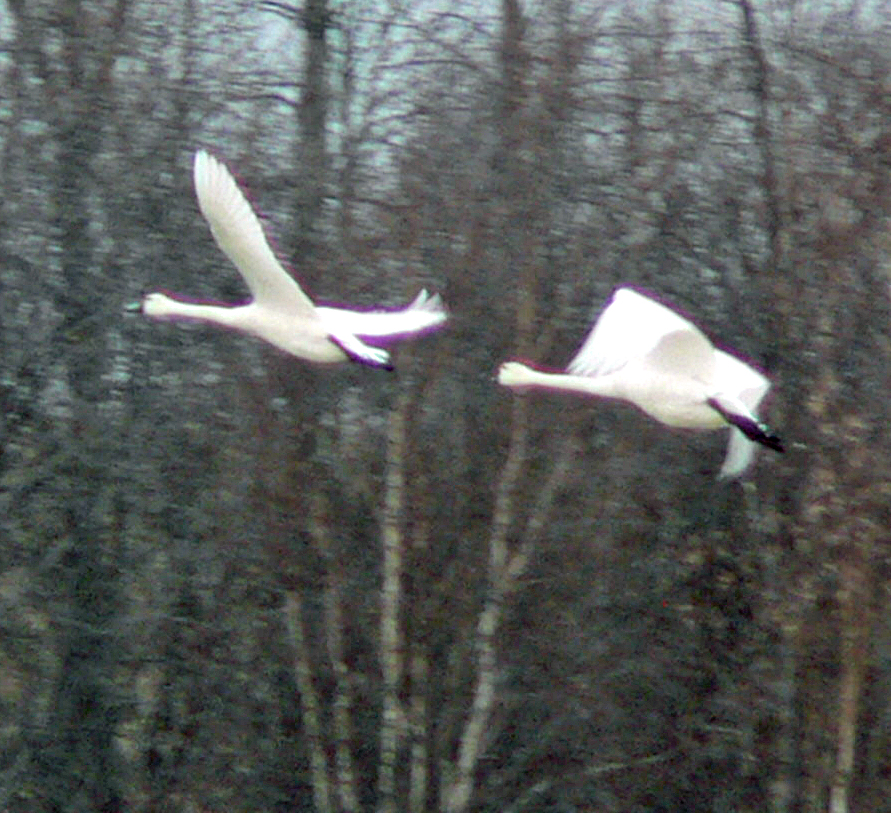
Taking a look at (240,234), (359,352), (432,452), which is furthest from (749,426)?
(432,452)

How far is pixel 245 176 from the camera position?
14.6 metres

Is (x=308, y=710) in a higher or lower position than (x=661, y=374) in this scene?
lower

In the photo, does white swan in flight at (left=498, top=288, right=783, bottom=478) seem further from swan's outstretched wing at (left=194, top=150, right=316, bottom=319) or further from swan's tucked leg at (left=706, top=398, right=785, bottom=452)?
swan's outstretched wing at (left=194, top=150, right=316, bottom=319)

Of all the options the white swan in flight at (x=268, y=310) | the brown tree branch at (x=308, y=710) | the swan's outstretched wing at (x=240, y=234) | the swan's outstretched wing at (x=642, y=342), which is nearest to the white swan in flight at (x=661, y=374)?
the swan's outstretched wing at (x=642, y=342)

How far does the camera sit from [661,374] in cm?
1096

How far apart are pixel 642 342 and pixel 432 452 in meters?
3.66

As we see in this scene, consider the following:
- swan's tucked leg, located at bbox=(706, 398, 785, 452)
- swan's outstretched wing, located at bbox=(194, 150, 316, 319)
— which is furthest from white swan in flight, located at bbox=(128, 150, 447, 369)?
swan's tucked leg, located at bbox=(706, 398, 785, 452)

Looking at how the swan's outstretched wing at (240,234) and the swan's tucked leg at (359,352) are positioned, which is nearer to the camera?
the swan's outstretched wing at (240,234)

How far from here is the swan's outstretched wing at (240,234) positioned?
1068 centimetres

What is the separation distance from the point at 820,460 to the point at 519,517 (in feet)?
4.90

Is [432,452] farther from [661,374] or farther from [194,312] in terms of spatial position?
[661,374]

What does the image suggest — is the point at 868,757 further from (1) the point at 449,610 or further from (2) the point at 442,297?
(2) the point at 442,297

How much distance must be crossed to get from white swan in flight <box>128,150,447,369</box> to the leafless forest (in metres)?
2.70

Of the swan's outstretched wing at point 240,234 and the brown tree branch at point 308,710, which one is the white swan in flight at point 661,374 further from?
the brown tree branch at point 308,710
